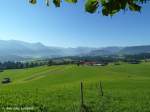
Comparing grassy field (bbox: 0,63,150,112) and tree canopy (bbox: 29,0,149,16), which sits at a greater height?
tree canopy (bbox: 29,0,149,16)

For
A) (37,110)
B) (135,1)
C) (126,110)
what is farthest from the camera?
(126,110)

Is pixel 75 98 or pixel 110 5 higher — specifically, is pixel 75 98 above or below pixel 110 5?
below

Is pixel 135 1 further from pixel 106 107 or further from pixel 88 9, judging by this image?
pixel 106 107

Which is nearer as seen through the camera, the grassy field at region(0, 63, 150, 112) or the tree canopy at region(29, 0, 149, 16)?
the tree canopy at region(29, 0, 149, 16)

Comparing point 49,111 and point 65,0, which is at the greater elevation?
point 65,0

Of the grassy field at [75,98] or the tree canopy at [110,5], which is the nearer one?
the tree canopy at [110,5]

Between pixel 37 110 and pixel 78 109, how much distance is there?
2517 millimetres

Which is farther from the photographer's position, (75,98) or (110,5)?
(75,98)

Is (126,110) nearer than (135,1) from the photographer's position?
No

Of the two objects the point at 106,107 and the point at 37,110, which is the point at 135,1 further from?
the point at 106,107

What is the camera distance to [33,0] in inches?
159

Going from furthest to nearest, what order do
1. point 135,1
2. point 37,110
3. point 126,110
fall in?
point 126,110, point 37,110, point 135,1

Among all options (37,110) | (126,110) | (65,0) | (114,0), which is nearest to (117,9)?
(114,0)

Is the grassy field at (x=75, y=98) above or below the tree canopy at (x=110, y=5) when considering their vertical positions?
below
